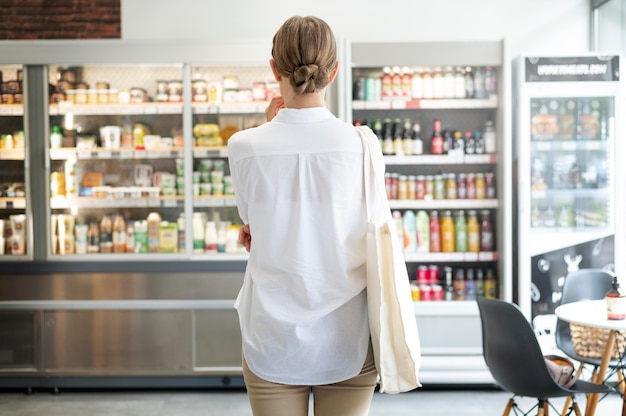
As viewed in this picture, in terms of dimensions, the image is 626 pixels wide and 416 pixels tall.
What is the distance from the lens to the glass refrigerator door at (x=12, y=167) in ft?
18.1

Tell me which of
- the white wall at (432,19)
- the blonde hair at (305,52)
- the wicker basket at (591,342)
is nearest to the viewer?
the blonde hair at (305,52)

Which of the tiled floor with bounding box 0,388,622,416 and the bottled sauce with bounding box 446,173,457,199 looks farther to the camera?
the bottled sauce with bounding box 446,173,457,199

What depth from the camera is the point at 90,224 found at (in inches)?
225

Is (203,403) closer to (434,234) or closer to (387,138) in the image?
(434,234)

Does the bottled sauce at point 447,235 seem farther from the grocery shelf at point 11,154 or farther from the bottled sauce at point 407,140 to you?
the grocery shelf at point 11,154

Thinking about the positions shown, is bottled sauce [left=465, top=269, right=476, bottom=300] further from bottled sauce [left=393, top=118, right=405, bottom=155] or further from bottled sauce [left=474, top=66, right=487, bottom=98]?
bottled sauce [left=474, top=66, right=487, bottom=98]

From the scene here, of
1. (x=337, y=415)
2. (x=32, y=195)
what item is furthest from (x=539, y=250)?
(x=337, y=415)

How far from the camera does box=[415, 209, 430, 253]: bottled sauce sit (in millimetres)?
5676

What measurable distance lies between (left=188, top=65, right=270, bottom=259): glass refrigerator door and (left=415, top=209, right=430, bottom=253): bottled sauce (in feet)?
4.06

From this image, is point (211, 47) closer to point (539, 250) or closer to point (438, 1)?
point (438, 1)

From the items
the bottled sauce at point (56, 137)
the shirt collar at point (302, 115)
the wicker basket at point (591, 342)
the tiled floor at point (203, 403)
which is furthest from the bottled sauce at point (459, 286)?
the shirt collar at point (302, 115)

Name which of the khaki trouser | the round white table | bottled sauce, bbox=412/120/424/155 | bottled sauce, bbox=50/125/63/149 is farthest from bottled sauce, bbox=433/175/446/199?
the khaki trouser

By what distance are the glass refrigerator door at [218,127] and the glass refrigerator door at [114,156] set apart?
0.41 feet

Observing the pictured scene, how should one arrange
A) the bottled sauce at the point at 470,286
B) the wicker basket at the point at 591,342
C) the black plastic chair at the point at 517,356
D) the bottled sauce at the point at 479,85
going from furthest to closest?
1. the bottled sauce at the point at 470,286
2. the bottled sauce at the point at 479,85
3. the wicker basket at the point at 591,342
4. the black plastic chair at the point at 517,356
